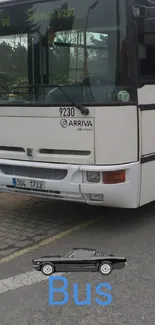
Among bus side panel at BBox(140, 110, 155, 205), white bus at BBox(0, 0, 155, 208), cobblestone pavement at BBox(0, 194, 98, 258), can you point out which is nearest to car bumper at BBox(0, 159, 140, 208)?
white bus at BBox(0, 0, 155, 208)

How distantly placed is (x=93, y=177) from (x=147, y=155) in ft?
2.40

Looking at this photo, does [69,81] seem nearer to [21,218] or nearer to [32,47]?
[32,47]

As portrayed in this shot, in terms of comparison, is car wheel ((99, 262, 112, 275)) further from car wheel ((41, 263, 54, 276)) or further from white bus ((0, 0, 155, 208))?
white bus ((0, 0, 155, 208))

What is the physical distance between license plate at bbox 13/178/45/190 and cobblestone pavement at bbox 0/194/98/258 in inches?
22.3

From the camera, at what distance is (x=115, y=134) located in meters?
4.79

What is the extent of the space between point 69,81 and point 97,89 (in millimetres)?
355

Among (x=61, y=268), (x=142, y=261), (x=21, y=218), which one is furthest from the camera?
(x=21, y=218)

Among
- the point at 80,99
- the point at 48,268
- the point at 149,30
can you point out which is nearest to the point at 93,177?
the point at 80,99

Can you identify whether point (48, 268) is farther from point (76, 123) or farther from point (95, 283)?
point (76, 123)

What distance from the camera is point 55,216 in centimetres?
605

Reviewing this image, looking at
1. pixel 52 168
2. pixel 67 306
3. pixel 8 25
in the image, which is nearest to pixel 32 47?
pixel 8 25

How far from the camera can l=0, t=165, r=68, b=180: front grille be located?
511cm

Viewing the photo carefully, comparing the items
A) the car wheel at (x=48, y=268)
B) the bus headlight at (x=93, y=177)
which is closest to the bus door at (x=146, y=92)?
the bus headlight at (x=93, y=177)

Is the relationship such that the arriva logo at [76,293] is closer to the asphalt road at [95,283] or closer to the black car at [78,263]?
the asphalt road at [95,283]
